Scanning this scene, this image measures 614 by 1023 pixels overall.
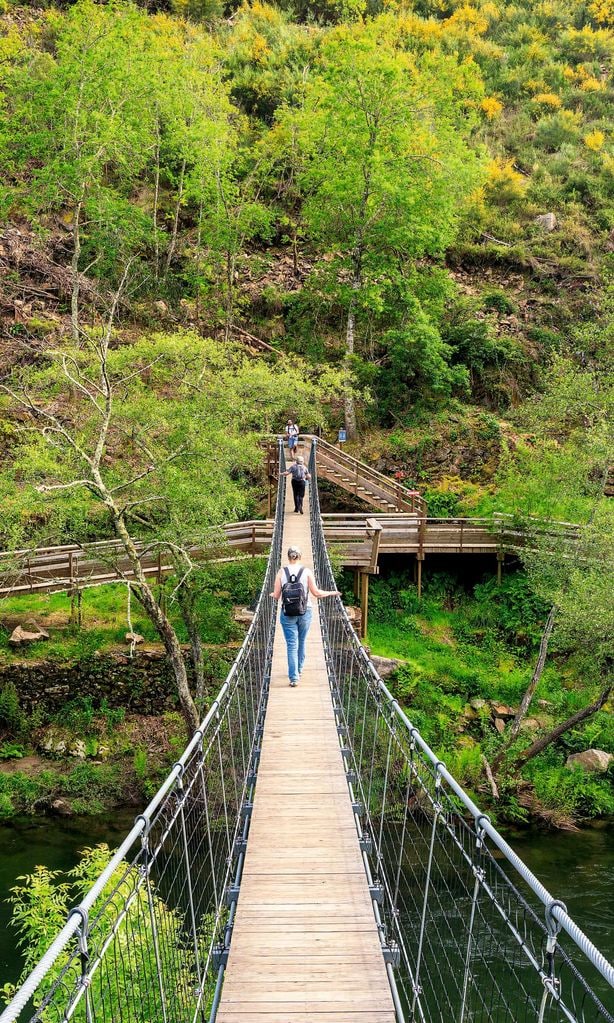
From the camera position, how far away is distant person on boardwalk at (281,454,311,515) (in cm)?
1287

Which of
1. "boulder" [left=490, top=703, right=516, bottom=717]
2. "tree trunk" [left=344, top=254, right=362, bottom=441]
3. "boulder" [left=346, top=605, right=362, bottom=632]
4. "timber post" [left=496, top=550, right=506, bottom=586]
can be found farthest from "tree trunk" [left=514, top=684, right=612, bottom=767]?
"tree trunk" [left=344, top=254, right=362, bottom=441]

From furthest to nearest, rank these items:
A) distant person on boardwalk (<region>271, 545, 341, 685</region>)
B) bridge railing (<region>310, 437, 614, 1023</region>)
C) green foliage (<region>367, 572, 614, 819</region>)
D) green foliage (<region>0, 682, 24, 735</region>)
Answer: green foliage (<region>0, 682, 24, 735</region>)
green foliage (<region>367, 572, 614, 819</region>)
distant person on boardwalk (<region>271, 545, 341, 685</region>)
bridge railing (<region>310, 437, 614, 1023</region>)

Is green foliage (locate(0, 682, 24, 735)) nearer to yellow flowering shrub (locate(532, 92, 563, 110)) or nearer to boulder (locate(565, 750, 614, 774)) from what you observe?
boulder (locate(565, 750, 614, 774))

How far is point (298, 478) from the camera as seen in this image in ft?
42.9

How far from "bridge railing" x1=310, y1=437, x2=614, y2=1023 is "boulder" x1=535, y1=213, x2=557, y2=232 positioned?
14.7 m

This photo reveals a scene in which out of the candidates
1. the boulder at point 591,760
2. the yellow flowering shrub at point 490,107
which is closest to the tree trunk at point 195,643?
the boulder at point 591,760

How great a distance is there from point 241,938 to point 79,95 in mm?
18546

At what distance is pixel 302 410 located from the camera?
15.2 meters

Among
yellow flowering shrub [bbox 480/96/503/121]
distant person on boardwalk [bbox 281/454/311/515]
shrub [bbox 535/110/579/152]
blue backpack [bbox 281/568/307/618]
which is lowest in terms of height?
blue backpack [bbox 281/568/307/618]

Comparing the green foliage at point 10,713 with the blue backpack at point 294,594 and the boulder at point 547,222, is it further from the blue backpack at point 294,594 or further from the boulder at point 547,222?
the boulder at point 547,222

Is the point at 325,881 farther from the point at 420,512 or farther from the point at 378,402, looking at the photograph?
the point at 378,402

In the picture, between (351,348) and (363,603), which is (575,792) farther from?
(351,348)

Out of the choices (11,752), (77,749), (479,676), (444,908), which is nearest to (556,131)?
(479,676)

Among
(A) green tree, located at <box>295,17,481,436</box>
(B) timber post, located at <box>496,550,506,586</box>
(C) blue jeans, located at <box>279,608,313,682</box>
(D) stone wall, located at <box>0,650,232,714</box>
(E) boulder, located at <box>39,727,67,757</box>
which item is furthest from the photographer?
(A) green tree, located at <box>295,17,481,436</box>
